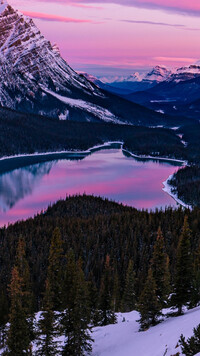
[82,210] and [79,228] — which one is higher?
[82,210]

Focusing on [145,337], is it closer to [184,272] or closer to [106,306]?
[184,272]

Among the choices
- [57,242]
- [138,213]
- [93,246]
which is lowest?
[57,242]

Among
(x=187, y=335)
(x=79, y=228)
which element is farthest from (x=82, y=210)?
(x=187, y=335)

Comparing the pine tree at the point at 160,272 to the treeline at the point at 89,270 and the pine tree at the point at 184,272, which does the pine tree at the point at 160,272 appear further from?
the pine tree at the point at 184,272

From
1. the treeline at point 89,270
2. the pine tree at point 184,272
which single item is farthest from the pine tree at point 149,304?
the pine tree at point 184,272

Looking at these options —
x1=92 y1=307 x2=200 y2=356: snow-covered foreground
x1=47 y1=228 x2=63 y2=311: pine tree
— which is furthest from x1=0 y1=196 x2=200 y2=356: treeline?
x1=92 y1=307 x2=200 y2=356: snow-covered foreground

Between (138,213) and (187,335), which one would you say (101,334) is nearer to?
(187,335)

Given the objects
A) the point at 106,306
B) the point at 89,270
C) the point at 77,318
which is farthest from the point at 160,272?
the point at 89,270

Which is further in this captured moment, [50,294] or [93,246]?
[93,246]
